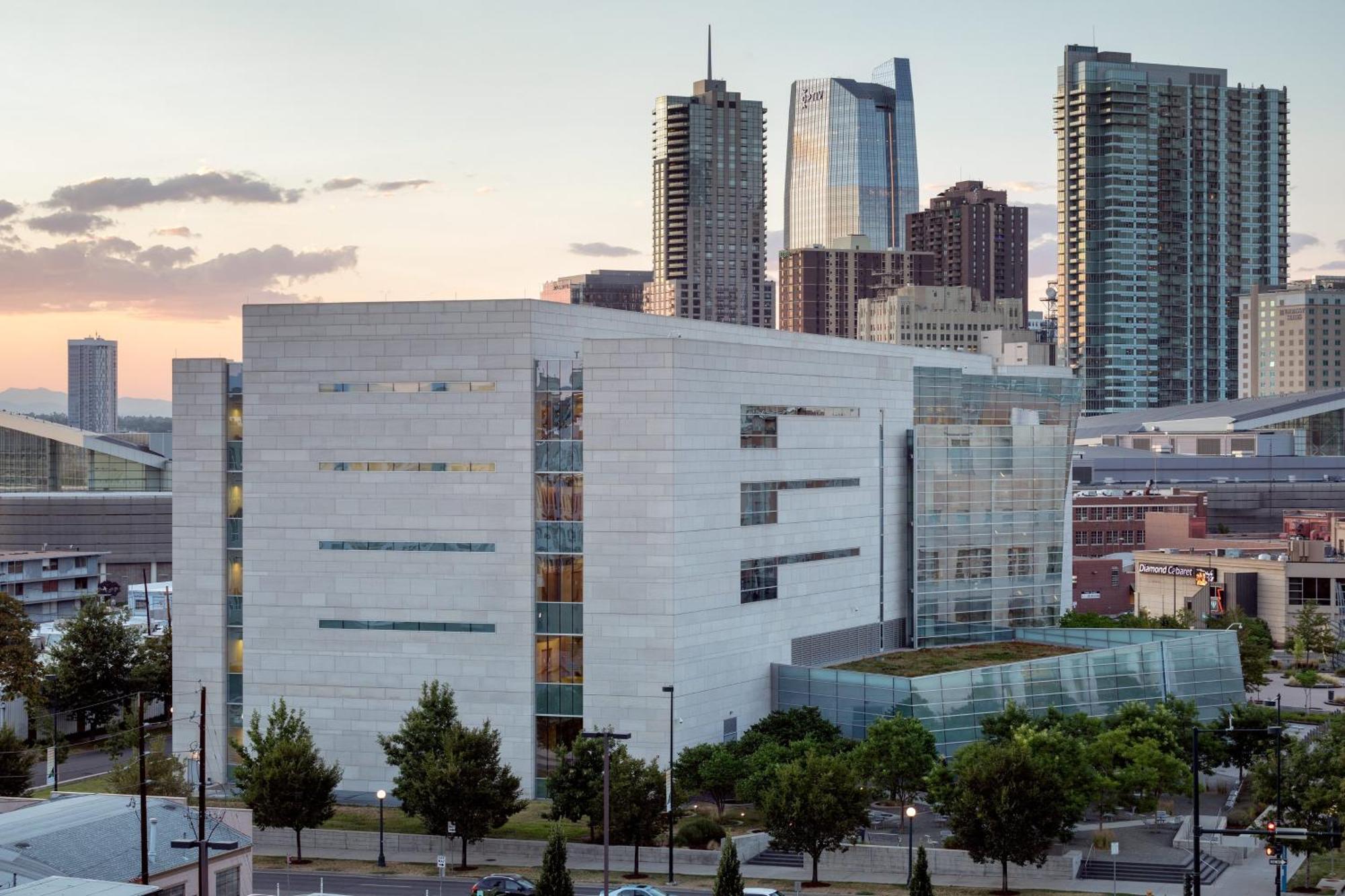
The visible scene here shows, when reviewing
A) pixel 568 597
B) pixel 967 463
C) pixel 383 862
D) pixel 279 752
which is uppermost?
pixel 967 463

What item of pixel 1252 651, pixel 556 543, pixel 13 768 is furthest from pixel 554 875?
pixel 1252 651

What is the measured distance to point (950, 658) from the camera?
9788 cm

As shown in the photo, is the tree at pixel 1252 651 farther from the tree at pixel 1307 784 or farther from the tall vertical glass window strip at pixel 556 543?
the tall vertical glass window strip at pixel 556 543

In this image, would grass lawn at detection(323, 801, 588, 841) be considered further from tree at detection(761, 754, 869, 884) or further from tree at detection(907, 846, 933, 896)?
tree at detection(907, 846, 933, 896)

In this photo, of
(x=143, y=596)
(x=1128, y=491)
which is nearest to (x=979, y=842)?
(x=143, y=596)

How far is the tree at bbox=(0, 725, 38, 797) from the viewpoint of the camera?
7662 cm

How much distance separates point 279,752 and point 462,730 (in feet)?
26.0

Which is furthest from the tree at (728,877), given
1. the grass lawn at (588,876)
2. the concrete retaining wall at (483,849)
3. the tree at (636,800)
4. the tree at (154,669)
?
the tree at (154,669)

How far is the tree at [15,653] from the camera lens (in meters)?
86.6

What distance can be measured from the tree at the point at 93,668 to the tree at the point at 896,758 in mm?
48572

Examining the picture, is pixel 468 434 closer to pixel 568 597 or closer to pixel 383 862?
pixel 568 597

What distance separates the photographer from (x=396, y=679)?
84062mm

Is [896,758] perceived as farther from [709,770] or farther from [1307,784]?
[1307,784]

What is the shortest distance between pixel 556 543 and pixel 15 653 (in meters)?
28.4
